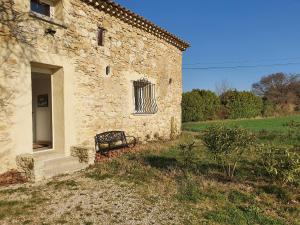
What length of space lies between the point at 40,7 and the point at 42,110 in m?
3.17

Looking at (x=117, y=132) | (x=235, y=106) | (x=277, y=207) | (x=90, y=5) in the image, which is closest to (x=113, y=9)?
(x=90, y=5)

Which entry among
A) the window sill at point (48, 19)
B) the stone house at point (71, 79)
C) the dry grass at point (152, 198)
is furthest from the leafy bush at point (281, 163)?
the window sill at point (48, 19)

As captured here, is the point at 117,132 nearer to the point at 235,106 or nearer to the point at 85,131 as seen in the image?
the point at 85,131

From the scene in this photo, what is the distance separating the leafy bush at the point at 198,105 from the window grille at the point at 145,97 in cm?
1422

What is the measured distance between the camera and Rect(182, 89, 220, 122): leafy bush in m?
26.2

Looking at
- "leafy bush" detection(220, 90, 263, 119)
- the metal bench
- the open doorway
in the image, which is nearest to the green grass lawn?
the metal bench

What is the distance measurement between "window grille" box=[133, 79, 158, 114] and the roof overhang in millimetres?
2170

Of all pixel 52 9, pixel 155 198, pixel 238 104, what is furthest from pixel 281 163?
pixel 238 104

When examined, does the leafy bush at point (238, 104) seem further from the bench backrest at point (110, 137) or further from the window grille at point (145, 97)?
the bench backrest at point (110, 137)

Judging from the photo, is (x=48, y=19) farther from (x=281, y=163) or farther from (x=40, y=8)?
(x=281, y=163)

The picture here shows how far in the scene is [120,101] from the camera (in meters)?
9.97

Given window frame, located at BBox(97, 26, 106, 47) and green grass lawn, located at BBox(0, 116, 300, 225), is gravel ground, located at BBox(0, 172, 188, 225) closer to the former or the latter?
green grass lawn, located at BBox(0, 116, 300, 225)

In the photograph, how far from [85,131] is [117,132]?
1.49 meters

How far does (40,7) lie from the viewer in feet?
24.5
